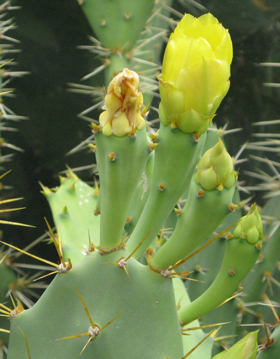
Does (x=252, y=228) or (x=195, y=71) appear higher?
(x=195, y=71)

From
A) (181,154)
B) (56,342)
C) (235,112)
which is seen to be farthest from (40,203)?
(181,154)

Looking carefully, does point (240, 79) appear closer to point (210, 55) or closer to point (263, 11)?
point (263, 11)

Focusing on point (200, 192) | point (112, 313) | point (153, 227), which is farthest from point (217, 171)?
point (112, 313)

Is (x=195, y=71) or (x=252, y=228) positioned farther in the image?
(x=252, y=228)

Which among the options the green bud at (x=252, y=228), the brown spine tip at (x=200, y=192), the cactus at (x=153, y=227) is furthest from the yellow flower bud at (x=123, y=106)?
the green bud at (x=252, y=228)

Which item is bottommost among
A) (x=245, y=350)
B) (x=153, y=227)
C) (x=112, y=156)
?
(x=245, y=350)

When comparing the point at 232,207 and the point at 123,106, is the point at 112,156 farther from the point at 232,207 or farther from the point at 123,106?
the point at 232,207
